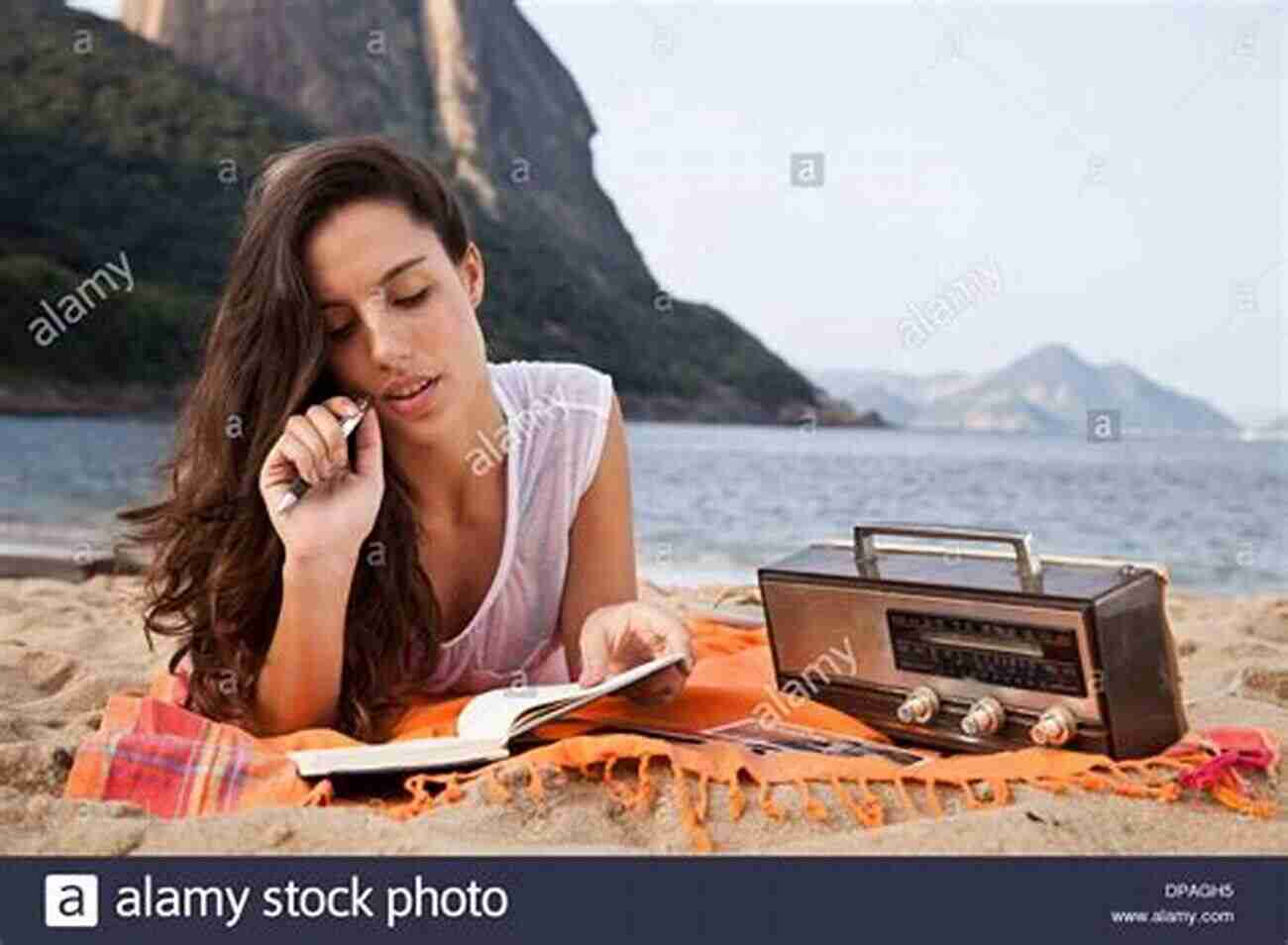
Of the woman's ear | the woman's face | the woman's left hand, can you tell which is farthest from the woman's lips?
the woman's left hand

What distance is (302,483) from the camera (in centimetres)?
121

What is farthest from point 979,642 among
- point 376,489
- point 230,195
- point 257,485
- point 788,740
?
point 230,195

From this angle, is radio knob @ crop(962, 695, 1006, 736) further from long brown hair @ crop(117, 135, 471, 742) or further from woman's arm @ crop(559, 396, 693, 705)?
long brown hair @ crop(117, 135, 471, 742)

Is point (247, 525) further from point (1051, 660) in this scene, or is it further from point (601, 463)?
point (1051, 660)

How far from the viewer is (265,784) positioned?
109cm

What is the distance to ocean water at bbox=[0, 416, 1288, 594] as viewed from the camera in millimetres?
3951

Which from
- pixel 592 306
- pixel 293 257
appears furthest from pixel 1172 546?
pixel 293 257

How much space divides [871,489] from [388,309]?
178 inches

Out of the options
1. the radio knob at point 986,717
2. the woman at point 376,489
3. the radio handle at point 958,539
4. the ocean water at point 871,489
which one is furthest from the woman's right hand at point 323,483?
the ocean water at point 871,489

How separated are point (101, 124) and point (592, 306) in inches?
77.9

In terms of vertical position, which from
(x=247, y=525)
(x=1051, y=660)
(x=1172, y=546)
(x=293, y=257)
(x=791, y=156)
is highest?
(x=791, y=156)

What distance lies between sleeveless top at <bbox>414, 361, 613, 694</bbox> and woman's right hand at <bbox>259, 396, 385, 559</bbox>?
0.20 metres

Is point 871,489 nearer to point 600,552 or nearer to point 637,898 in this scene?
point 600,552

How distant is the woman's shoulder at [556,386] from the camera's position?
1.46 metres
